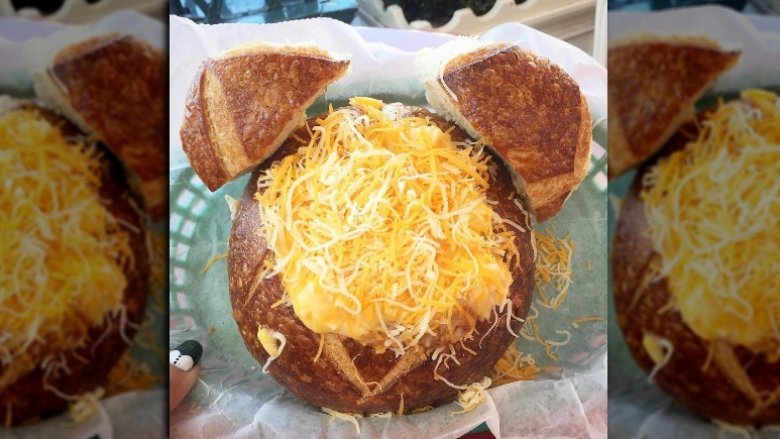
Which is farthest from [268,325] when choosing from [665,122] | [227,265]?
[665,122]

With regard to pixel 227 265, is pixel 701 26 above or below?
above

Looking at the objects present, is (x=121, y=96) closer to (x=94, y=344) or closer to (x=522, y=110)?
(x=94, y=344)

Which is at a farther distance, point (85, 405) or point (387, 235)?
point (85, 405)

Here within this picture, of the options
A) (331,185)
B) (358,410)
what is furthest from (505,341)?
(331,185)

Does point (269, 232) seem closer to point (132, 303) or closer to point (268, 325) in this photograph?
point (268, 325)

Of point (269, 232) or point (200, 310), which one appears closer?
point (269, 232)

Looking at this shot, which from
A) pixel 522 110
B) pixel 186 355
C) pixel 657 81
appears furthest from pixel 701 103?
pixel 186 355

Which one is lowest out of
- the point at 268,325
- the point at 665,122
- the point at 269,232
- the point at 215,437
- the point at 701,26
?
the point at 215,437
